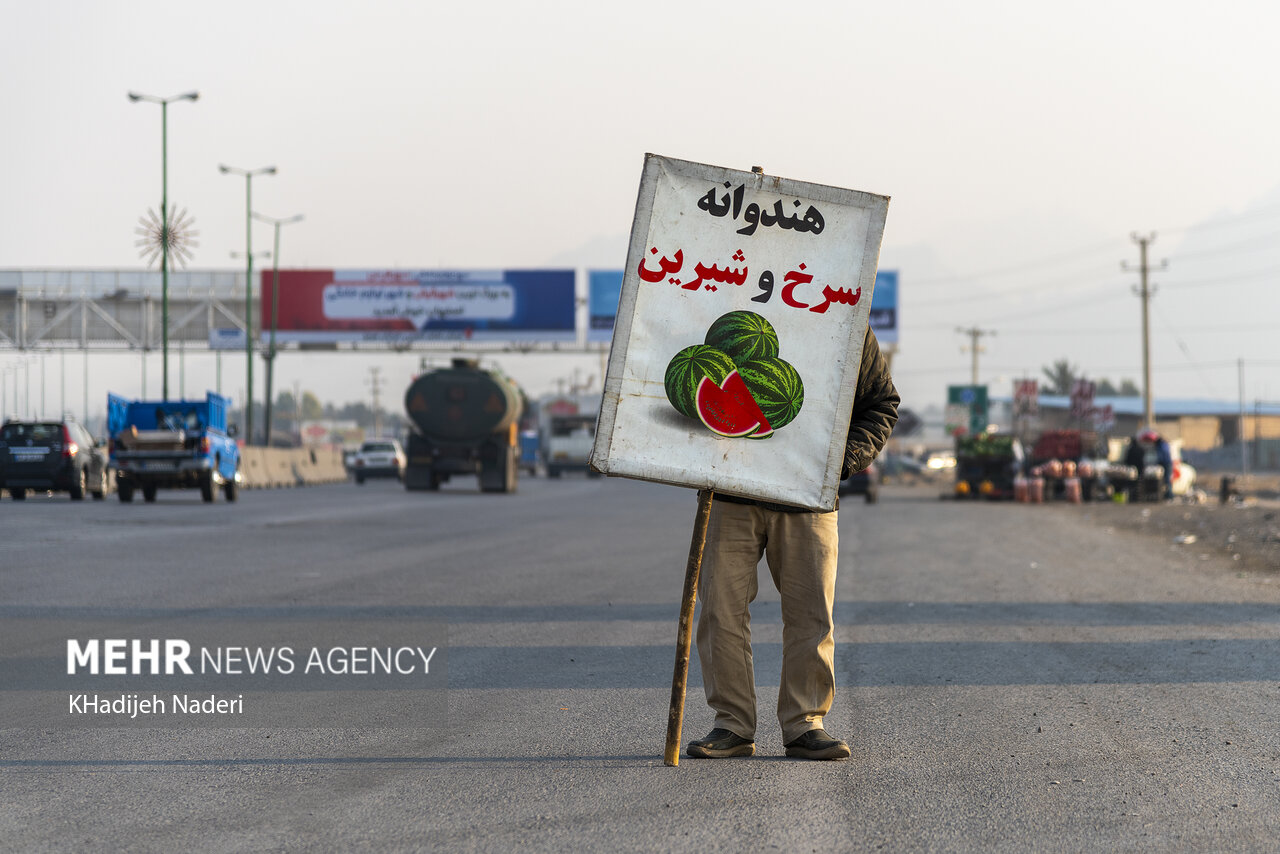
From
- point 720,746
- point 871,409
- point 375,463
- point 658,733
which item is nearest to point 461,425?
point 375,463

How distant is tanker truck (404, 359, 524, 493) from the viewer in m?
35.7

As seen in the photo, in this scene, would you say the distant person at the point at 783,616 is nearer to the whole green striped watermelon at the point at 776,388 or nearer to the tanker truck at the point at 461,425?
the whole green striped watermelon at the point at 776,388

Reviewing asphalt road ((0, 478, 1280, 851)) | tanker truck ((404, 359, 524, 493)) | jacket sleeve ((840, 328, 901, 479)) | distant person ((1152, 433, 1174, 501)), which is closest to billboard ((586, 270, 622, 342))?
tanker truck ((404, 359, 524, 493))

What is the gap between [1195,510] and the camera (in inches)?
1160

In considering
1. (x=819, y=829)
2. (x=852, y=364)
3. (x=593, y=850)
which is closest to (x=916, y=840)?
(x=819, y=829)

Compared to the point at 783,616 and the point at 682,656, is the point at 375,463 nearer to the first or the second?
the point at 783,616

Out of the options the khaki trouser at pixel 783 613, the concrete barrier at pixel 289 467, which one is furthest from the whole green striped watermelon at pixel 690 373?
the concrete barrier at pixel 289 467

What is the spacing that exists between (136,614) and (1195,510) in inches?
986

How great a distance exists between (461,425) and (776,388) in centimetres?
3076

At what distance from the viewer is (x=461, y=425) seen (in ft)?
117

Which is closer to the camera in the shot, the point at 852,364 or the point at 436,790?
the point at 436,790

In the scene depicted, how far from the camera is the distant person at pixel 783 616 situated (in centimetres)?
540

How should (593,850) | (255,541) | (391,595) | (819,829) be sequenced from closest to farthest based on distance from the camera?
(593,850)
(819,829)
(391,595)
(255,541)

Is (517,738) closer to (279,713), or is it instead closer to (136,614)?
(279,713)
